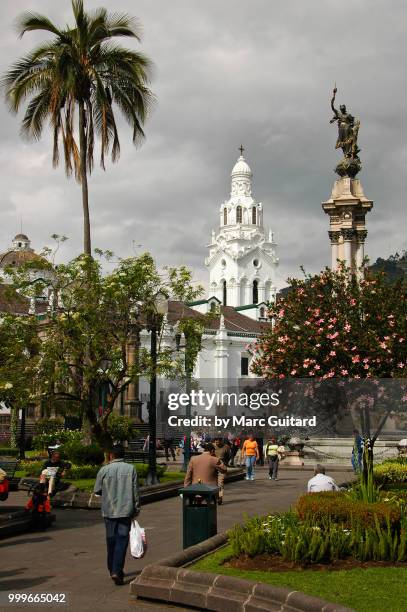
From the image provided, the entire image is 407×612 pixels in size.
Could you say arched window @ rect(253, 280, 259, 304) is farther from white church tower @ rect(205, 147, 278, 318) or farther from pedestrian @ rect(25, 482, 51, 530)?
pedestrian @ rect(25, 482, 51, 530)

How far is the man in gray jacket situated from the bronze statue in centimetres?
2511

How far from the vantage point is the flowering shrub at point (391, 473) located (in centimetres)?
1873

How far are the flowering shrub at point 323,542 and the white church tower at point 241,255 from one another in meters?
89.5

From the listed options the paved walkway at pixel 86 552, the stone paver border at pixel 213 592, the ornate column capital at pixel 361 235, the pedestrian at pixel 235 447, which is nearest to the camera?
the stone paver border at pixel 213 592

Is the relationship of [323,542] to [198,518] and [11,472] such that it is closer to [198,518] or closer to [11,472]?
[198,518]

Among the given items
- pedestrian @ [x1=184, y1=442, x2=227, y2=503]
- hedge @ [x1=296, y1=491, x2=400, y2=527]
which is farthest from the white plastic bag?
pedestrian @ [x1=184, y1=442, x2=227, y2=503]

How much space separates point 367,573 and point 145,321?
544 inches

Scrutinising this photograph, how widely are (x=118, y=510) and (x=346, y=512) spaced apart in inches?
114

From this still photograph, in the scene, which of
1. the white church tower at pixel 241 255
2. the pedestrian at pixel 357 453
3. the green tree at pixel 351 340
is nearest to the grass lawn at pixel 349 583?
the pedestrian at pixel 357 453

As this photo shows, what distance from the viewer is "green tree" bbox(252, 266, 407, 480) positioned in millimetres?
24906

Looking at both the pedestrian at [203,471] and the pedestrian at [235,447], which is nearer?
the pedestrian at [203,471]

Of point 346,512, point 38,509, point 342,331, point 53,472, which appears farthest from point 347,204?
point 346,512

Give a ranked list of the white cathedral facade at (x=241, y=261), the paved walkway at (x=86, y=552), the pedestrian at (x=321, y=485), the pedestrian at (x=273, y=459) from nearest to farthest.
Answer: the paved walkway at (x=86, y=552) < the pedestrian at (x=321, y=485) < the pedestrian at (x=273, y=459) < the white cathedral facade at (x=241, y=261)

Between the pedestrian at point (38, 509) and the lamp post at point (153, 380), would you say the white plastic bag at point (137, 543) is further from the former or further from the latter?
the lamp post at point (153, 380)
